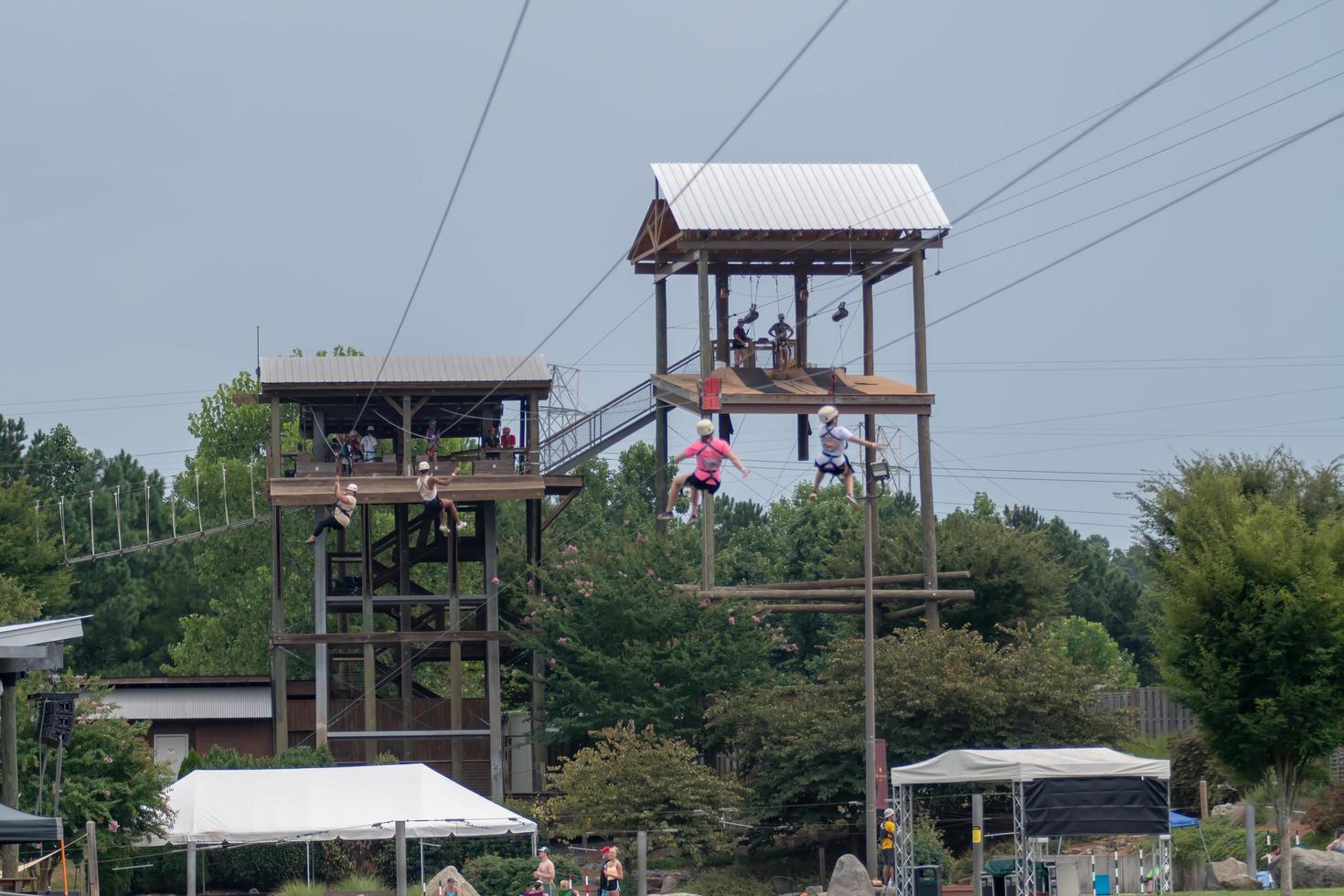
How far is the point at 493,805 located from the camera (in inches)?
1487

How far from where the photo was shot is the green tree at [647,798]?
139 feet

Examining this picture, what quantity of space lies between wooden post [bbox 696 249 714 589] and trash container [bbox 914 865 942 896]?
46.9ft

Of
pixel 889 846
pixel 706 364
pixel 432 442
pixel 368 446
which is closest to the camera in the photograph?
pixel 889 846

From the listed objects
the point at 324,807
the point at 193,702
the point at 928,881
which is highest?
the point at 193,702

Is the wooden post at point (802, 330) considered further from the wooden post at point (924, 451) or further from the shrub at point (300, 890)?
the shrub at point (300, 890)

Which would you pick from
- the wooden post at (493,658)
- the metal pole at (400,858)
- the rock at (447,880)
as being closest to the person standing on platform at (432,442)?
the wooden post at (493,658)

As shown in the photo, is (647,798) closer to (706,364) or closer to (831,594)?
(831,594)

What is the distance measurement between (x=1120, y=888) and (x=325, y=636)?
23.6 meters

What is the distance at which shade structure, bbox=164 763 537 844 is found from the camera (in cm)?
3619

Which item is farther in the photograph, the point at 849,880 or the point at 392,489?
the point at 392,489

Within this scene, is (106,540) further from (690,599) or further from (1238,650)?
(1238,650)

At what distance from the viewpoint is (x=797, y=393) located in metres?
48.0

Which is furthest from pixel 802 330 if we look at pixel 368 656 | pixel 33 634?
pixel 33 634

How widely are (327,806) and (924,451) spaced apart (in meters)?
18.9
